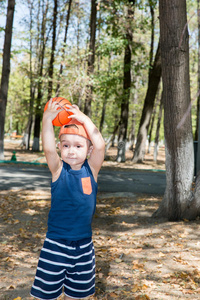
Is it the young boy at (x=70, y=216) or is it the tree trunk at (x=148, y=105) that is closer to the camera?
the young boy at (x=70, y=216)

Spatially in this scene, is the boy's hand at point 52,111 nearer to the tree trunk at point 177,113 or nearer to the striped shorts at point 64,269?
the striped shorts at point 64,269

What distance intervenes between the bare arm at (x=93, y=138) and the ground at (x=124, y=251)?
1.82 meters

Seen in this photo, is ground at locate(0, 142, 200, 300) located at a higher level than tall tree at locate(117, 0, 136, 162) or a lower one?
lower

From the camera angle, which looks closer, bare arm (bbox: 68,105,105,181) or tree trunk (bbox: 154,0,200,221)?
bare arm (bbox: 68,105,105,181)

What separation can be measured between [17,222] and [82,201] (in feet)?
15.6

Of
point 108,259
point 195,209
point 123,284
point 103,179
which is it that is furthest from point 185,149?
point 103,179

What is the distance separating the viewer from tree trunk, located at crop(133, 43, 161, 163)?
18156 millimetres

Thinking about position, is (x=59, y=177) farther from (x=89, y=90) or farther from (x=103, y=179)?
(x=89, y=90)

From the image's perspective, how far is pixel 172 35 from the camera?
17.3ft

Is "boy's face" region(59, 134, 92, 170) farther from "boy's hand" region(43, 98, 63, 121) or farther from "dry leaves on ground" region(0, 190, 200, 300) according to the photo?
"dry leaves on ground" region(0, 190, 200, 300)

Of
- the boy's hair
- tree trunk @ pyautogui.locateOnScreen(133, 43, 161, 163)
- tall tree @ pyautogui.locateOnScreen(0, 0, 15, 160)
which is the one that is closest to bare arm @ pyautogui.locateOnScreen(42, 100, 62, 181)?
the boy's hair

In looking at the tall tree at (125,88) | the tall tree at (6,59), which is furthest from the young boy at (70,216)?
the tall tree at (125,88)

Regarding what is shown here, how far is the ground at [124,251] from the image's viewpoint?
3.73 m

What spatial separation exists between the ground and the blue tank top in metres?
1.53
